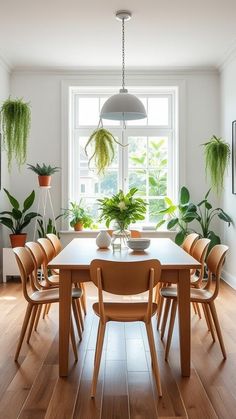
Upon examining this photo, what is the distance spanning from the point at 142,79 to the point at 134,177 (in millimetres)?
1416

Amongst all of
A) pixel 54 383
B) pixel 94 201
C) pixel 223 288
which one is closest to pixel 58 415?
pixel 54 383

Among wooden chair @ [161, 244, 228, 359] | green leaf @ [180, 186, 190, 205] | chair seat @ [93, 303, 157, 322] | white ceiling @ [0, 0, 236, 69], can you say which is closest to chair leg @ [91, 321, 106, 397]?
chair seat @ [93, 303, 157, 322]

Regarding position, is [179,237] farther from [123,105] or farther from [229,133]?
[123,105]

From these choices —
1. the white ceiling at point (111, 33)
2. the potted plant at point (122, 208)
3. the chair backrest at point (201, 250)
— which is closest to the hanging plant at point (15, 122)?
the white ceiling at point (111, 33)

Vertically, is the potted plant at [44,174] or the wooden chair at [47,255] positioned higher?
the potted plant at [44,174]

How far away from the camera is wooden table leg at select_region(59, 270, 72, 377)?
2.86 metres

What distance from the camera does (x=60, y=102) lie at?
6.33m

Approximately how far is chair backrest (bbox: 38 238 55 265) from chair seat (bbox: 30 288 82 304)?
40 cm

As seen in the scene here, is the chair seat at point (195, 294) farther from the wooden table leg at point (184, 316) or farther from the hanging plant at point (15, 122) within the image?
the hanging plant at point (15, 122)

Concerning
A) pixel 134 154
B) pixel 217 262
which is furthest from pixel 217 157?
pixel 217 262

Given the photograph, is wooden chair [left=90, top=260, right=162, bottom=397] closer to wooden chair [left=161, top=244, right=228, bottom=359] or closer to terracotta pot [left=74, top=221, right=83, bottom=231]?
wooden chair [left=161, top=244, right=228, bottom=359]

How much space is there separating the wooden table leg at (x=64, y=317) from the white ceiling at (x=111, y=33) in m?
2.71

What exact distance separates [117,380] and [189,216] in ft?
11.0

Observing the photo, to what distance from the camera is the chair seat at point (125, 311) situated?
2730 millimetres
